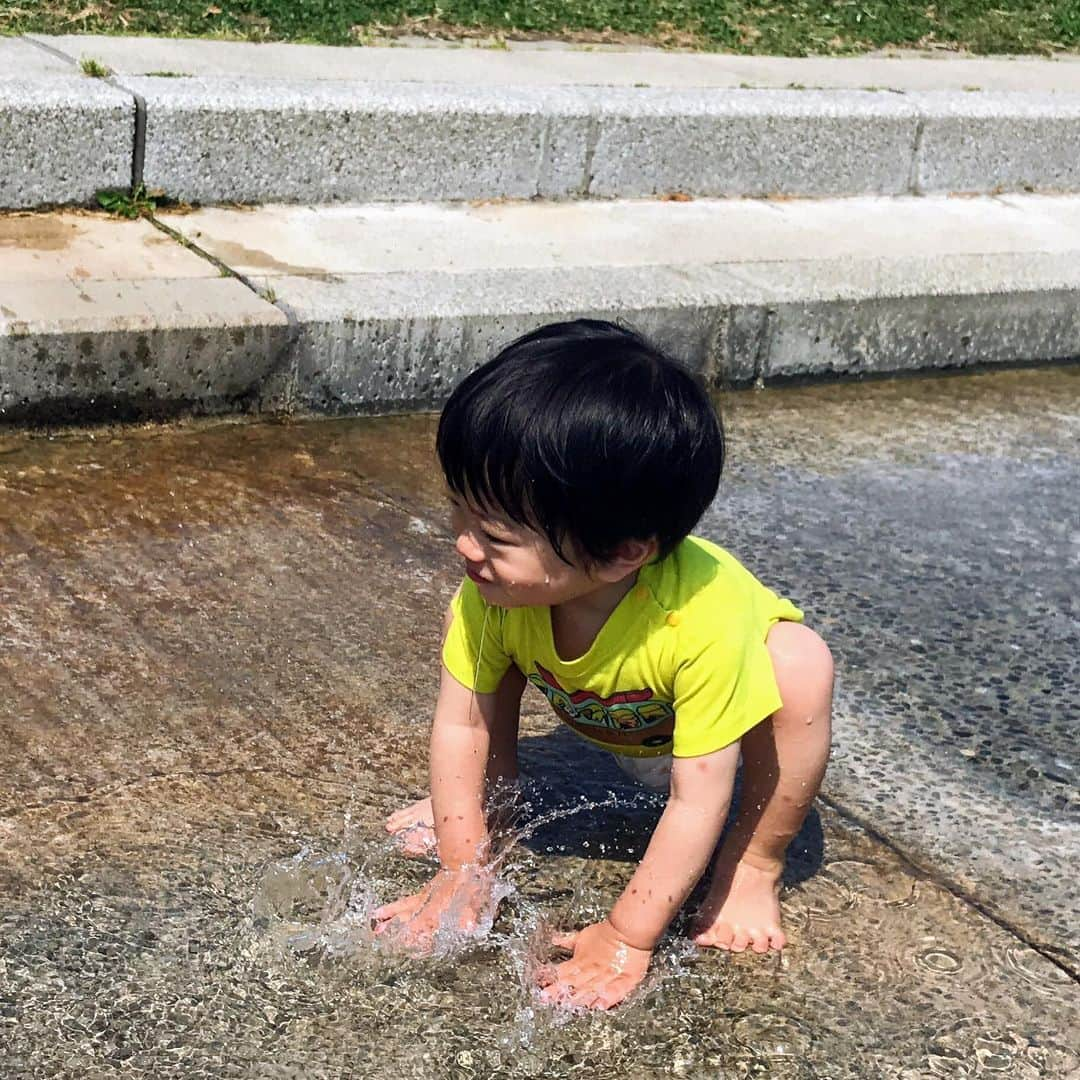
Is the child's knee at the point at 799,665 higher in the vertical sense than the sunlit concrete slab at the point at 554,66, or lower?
lower

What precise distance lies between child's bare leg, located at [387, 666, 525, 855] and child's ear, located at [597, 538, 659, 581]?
1.14ft

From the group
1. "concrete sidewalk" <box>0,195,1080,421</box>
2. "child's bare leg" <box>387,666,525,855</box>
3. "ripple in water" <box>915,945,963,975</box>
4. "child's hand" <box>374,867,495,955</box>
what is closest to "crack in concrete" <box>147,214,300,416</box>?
"concrete sidewalk" <box>0,195,1080,421</box>

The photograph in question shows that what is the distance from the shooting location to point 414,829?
2.60 m

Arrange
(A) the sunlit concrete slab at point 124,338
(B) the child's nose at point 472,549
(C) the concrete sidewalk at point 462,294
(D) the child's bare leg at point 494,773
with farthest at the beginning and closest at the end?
1. (C) the concrete sidewalk at point 462,294
2. (A) the sunlit concrete slab at point 124,338
3. (D) the child's bare leg at point 494,773
4. (B) the child's nose at point 472,549

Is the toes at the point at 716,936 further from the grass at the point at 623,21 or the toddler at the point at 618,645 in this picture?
the grass at the point at 623,21

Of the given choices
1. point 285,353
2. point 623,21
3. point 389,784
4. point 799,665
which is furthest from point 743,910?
point 623,21

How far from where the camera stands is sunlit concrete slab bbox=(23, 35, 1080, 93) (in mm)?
5496

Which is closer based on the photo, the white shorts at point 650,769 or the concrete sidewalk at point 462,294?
the white shorts at point 650,769

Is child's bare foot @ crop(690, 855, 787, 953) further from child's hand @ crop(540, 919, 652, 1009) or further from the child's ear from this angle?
the child's ear

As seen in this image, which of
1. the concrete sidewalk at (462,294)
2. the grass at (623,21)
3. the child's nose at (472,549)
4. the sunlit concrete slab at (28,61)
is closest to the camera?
the child's nose at (472,549)

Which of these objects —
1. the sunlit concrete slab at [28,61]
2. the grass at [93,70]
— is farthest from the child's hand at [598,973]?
the grass at [93,70]

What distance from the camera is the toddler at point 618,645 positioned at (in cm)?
211

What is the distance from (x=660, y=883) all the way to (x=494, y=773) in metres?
0.42

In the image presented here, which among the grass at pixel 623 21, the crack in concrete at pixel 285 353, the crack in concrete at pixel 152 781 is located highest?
the grass at pixel 623 21
